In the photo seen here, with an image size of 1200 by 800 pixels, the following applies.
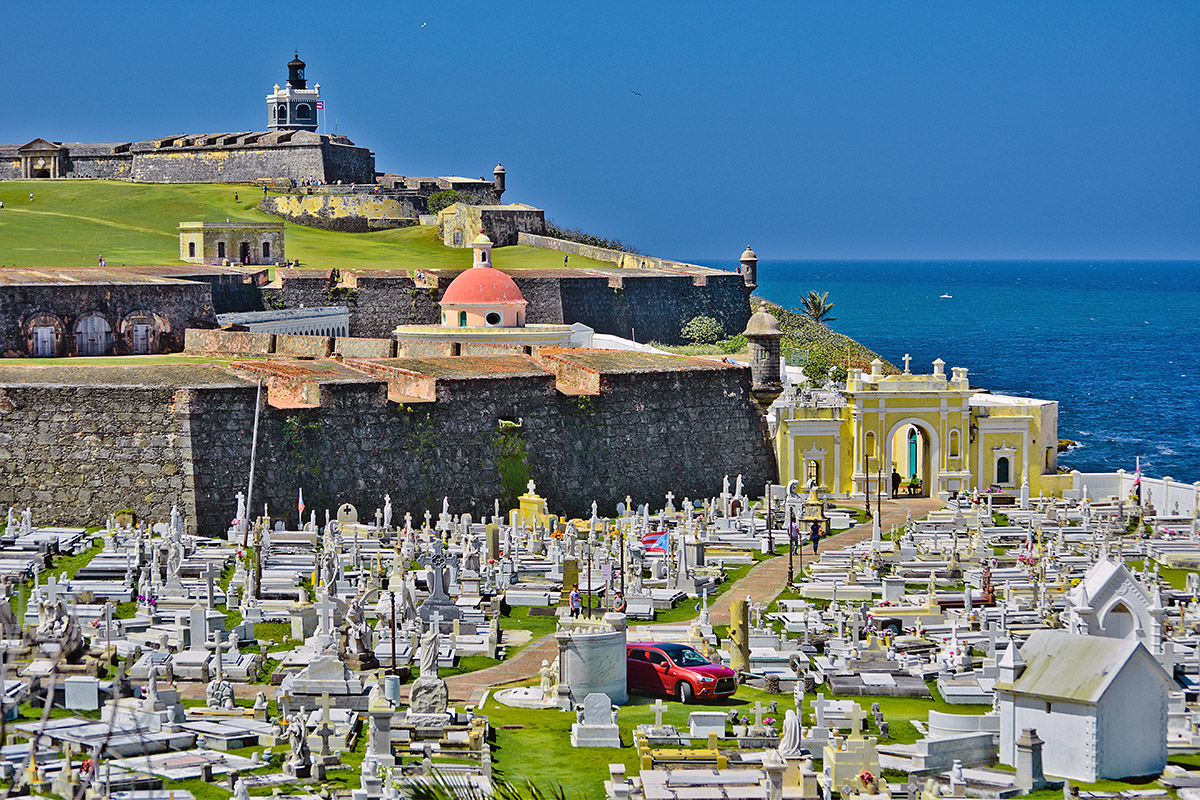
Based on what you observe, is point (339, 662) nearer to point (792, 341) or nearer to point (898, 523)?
point (898, 523)

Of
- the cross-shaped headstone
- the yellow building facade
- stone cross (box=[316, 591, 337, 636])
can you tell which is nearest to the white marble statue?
stone cross (box=[316, 591, 337, 636])

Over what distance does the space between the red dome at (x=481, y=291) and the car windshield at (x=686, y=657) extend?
Answer: 93.5 ft

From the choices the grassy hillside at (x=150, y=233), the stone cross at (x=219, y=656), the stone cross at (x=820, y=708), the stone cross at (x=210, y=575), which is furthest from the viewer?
the grassy hillside at (x=150, y=233)

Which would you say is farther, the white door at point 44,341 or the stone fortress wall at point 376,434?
the white door at point 44,341

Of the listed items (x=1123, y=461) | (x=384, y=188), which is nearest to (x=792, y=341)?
(x=1123, y=461)

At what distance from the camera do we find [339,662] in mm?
22750

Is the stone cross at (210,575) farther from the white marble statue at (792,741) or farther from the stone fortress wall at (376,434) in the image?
the white marble statue at (792,741)

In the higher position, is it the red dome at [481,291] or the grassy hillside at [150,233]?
the grassy hillside at [150,233]

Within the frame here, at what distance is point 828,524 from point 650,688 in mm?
17158

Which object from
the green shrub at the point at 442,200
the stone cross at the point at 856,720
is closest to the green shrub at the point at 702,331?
the green shrub at the point at 442,200

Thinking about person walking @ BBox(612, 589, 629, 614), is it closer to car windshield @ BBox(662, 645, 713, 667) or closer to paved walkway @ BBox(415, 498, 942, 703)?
paved walkway @ BBox(415, 498, 942, 703)

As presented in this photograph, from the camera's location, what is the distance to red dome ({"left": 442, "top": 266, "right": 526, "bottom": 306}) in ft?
169

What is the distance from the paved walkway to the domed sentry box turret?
4.56 m

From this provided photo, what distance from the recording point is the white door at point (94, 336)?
49750mm
